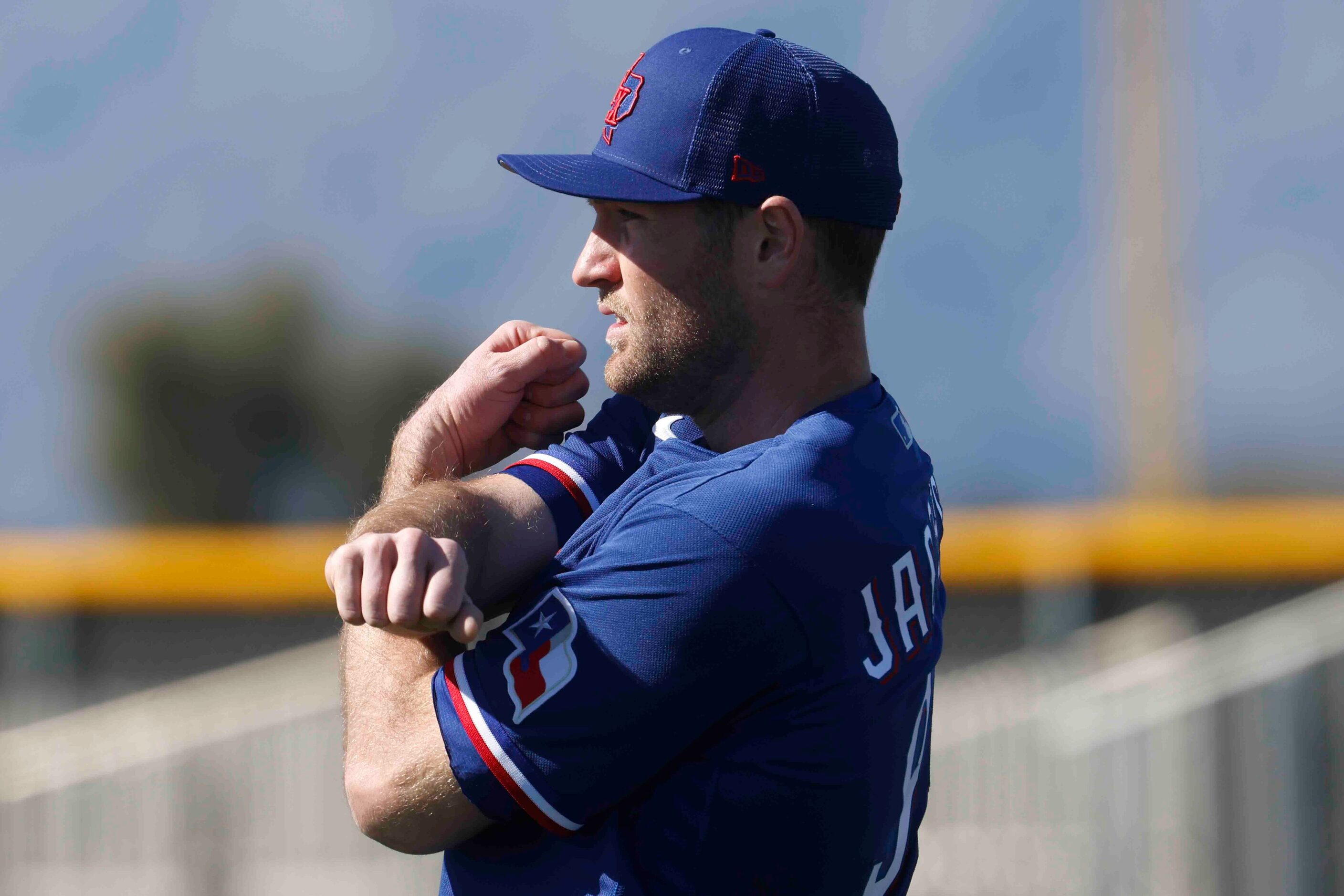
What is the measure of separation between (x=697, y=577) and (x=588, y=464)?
1.81 ft

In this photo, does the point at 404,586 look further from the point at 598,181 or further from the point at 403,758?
the point at 598,181

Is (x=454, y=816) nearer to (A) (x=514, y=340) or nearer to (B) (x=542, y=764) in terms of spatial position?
(B) (x=542, y=764)

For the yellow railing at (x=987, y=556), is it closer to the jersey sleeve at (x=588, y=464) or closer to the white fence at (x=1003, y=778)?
the white fence at (x=1003, y=778)

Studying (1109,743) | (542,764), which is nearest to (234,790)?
(1109,743)

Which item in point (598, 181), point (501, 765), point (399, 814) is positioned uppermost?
point (598, 181)

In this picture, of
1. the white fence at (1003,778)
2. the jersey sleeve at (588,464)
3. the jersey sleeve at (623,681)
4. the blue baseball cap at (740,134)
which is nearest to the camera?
the jersey sleeve at (623,681)

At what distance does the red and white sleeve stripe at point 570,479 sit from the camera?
198 cm

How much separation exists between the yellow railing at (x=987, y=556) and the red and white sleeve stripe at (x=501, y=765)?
352cm

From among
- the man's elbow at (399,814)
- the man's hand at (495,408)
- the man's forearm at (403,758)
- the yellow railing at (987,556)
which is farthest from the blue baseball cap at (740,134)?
the yellow railing at (987,556)

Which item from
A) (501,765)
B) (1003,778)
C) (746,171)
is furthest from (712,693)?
(1003,778)

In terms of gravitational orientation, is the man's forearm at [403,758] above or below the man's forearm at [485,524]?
below

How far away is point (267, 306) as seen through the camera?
2994 cm

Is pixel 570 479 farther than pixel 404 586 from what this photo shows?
Yes

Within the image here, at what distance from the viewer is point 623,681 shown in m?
1.50
